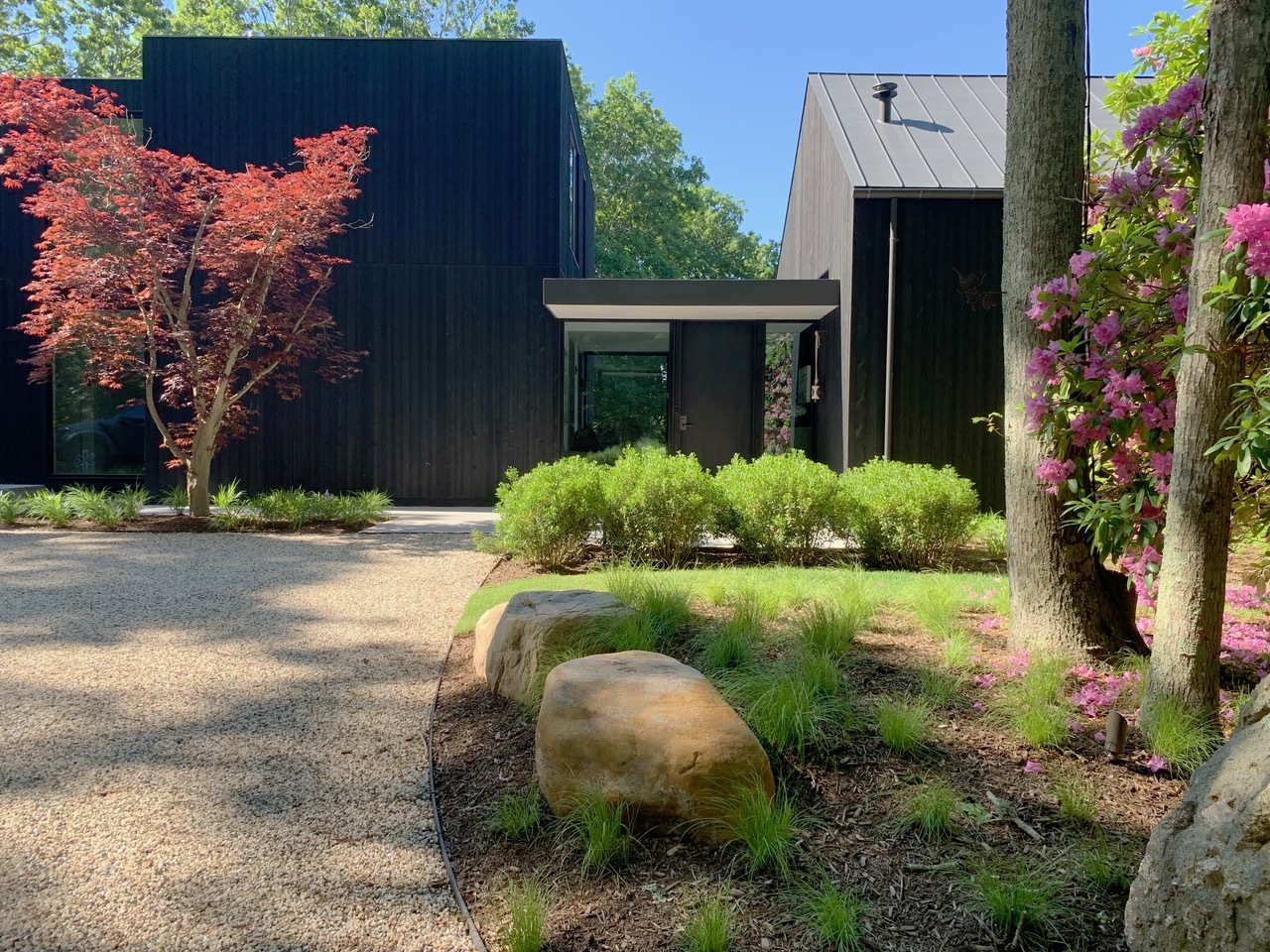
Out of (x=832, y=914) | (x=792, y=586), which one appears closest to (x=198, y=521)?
(x=792, y=586)

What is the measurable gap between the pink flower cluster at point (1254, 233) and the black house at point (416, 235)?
8.64 meters

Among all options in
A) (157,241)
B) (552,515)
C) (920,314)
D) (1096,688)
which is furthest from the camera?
(920,314)

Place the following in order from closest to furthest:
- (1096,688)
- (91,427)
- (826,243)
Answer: (1096,688) → (826,243) → (91,427)

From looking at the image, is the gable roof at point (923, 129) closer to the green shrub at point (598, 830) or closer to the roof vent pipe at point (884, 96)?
the roof vent pipe at point (884, 96)

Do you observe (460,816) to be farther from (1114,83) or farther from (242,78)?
(242,78)

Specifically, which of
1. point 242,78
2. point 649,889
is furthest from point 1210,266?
point 242,78

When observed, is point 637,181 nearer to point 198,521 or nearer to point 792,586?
point 198,521

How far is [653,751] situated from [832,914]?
0.64 m

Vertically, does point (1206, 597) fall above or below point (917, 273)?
below

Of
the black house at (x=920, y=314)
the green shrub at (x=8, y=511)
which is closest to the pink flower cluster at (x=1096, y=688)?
the black house at (x=920, y=314)

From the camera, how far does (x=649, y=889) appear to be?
7.07ft

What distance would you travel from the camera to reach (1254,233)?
87.3 inches

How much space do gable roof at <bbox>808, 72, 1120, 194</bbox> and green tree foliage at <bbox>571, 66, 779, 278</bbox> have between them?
1373 cm

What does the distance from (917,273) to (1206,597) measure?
6761 millimetres
